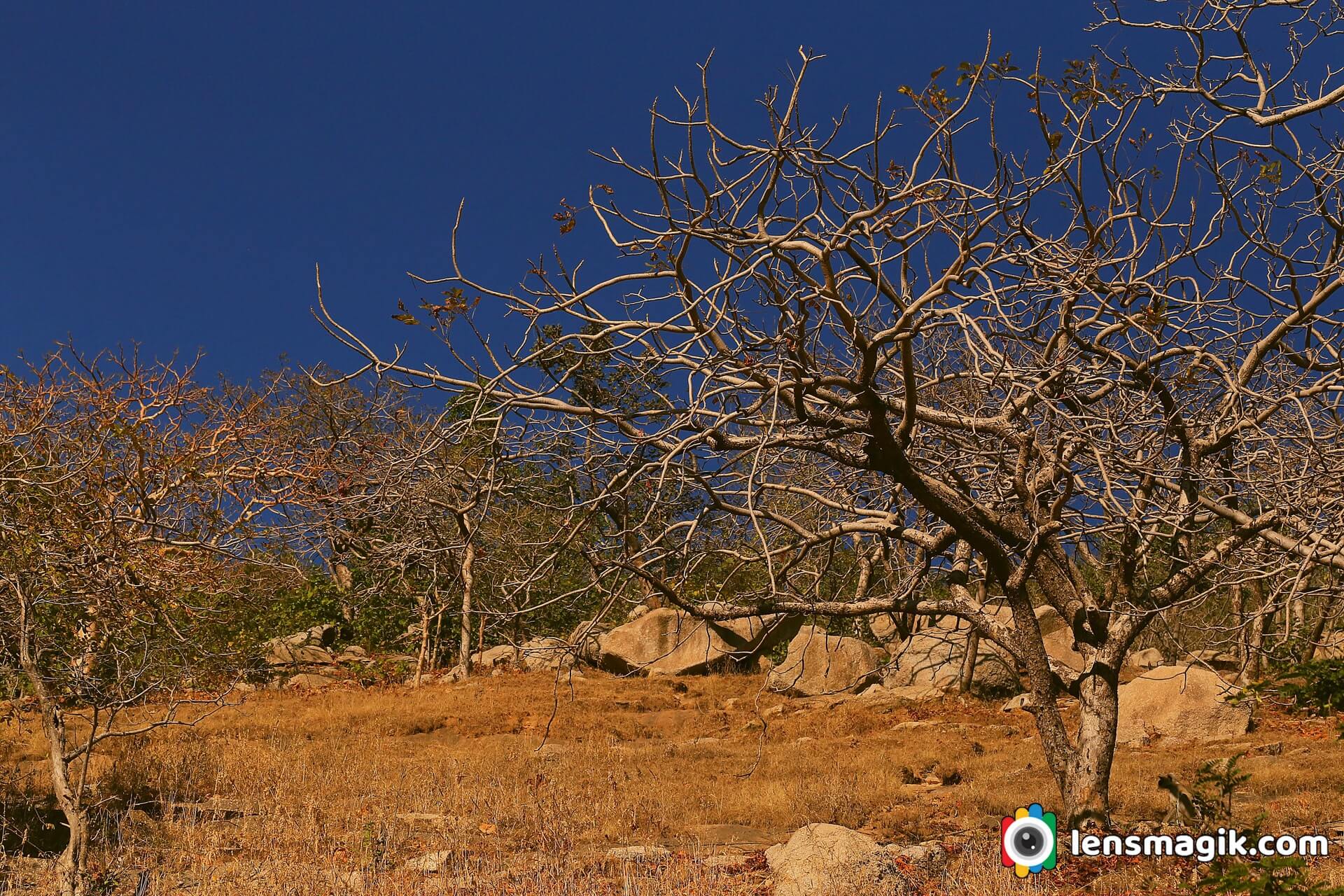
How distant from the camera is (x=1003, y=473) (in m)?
Result: 7.23

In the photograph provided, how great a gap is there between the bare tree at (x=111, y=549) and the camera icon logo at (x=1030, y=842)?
5.40 meters

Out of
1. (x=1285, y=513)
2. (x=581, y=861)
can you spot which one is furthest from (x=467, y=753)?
(x=1285, y=513)

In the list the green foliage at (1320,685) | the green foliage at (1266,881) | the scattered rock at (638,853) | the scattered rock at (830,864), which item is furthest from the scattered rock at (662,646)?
the green foliage at (1266,881)

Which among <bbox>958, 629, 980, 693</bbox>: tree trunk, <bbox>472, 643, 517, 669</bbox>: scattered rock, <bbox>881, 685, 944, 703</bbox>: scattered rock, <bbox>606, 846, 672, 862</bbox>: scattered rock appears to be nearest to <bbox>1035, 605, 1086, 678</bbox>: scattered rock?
<bbox>958, 629, 980, 693</bbox>: tree trunk

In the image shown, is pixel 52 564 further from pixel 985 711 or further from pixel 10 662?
pixel 985 711

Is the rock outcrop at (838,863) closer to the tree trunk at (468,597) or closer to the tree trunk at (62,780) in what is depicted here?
the tree trunk at (62,780)

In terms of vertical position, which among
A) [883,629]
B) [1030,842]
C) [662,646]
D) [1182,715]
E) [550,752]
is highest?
[883,629]

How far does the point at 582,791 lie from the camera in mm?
11047

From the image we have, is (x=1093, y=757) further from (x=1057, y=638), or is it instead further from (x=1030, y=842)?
(x=1057, y=638)

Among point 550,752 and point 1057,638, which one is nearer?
point 550,752

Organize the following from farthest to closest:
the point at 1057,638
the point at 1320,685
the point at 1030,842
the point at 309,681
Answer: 1. the point at 309,681
2. the point at 1057,638
3. the point at 1320,685
4. the point at 1030,842

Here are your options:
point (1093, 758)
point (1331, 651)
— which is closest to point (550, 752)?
point (1093, 758)

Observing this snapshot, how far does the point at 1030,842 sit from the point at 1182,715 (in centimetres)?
829

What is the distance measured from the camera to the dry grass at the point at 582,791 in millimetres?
7512
